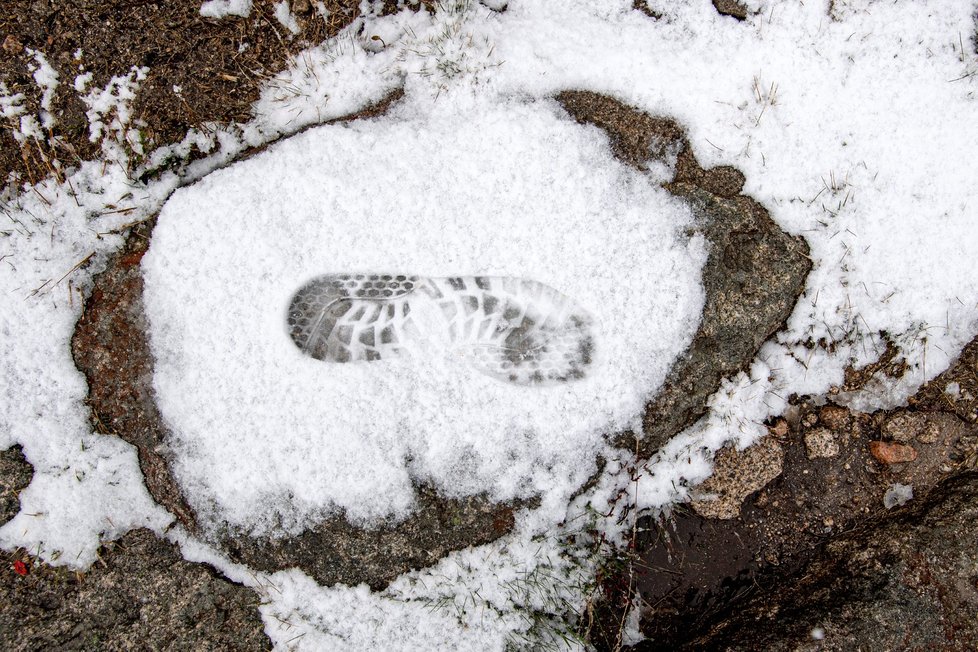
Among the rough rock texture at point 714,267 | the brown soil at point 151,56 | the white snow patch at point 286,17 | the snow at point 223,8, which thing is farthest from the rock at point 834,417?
the snow at point 223,8

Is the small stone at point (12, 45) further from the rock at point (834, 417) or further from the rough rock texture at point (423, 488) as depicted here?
the rock at point (834, 417)

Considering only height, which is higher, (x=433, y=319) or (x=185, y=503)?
(x=433, y=319)

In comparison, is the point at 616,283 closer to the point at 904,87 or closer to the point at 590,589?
the point at 590,589

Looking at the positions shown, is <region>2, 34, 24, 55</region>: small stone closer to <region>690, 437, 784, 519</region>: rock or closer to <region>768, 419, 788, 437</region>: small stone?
<region>690, 437, 784, 519</region>: rock

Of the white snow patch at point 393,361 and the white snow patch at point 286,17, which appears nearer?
the white snow patch at point 393,361

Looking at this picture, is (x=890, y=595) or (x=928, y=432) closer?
(x=890, y=595)

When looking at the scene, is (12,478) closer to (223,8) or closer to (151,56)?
(151,56)

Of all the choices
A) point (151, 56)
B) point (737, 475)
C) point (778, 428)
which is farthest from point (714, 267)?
point (151, 56)
